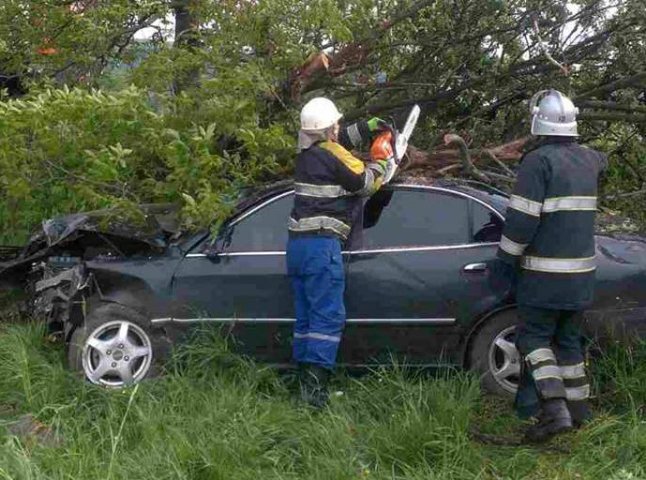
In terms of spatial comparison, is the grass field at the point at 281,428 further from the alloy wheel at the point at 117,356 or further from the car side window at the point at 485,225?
the car side window at the point at 485,225

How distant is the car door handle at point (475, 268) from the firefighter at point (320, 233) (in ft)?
2.29

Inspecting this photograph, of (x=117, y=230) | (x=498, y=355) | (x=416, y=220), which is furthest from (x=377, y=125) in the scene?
(x=117, y=230)

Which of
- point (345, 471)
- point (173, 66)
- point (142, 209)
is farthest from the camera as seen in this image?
point (173, 66)

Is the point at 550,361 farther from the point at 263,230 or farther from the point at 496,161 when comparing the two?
the point at 496,161

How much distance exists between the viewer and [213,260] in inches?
227

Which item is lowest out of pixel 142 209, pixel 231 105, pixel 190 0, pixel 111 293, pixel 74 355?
pixel 74 355

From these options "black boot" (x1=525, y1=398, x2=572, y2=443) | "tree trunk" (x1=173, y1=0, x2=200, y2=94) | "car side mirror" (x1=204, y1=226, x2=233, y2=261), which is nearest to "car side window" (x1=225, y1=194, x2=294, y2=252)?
"car side mirror" (x1=204, y1=226, x2=233, y2=261)

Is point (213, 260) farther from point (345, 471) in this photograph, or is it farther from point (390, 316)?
point (345, 471)

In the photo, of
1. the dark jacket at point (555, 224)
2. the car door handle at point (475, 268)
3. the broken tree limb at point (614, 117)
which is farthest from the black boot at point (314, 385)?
the broken tree limb at point (614, 117)

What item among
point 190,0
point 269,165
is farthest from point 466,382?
point 190,0

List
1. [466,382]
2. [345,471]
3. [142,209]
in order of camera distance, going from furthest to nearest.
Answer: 1. [142,209]
2. [466,382]
3. [345,471]

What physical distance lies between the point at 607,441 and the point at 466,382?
78 centimetres

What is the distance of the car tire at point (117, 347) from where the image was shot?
5.68 m

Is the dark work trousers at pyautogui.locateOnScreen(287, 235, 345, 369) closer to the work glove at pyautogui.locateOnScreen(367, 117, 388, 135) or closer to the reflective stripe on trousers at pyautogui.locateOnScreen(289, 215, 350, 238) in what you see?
the reflective stripe on trousers at pyautogui.locateOnScreen(289, 215, 350, 238)
